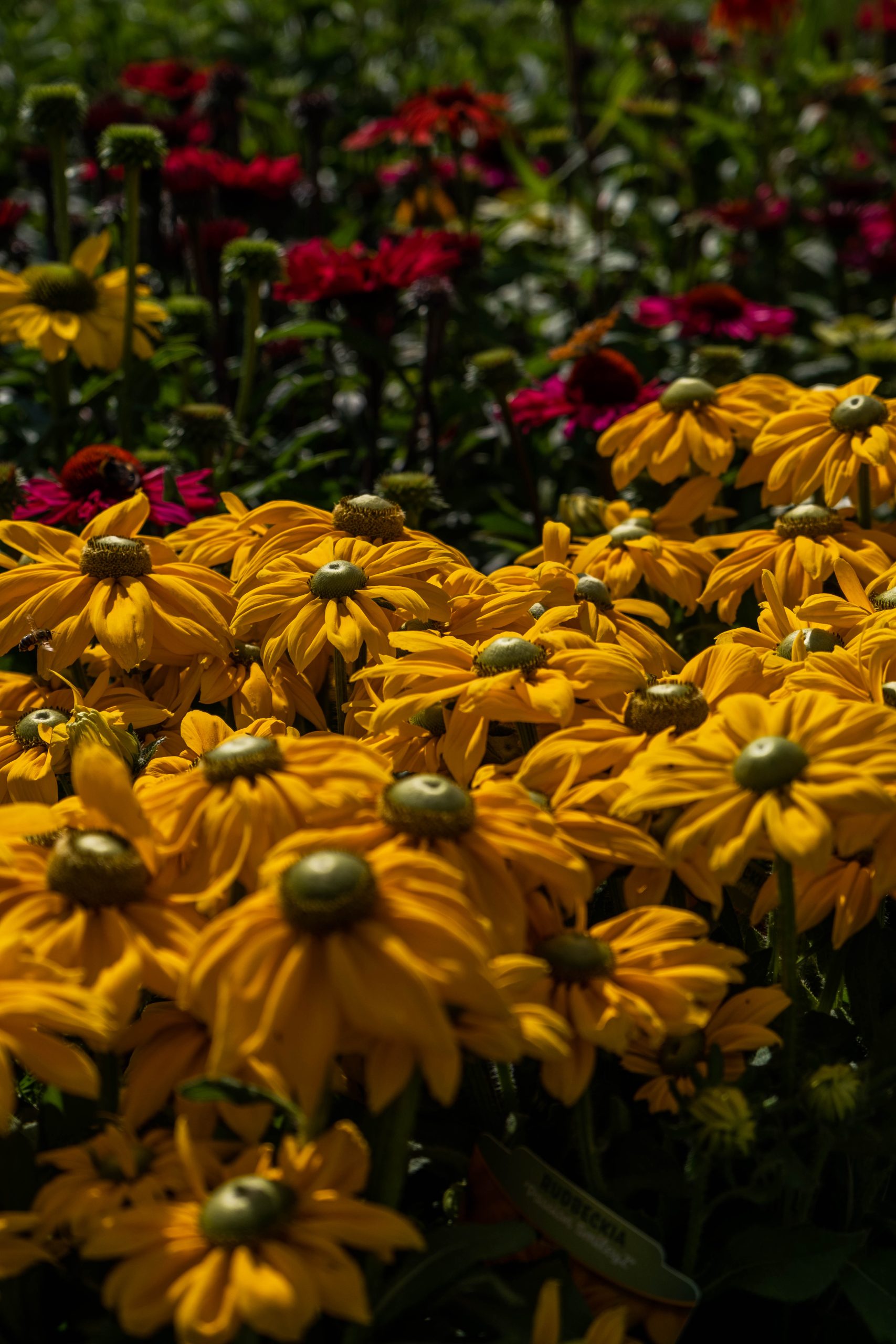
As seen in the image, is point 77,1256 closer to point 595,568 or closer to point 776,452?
point 595,568

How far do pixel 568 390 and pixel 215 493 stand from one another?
74cm

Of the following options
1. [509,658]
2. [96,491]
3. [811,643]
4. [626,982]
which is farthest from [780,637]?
[96,491]

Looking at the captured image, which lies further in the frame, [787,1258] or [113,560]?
[113,560]

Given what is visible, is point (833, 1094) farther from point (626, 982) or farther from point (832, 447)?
point (832, 447)

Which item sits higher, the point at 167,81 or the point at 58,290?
the point at 167,81

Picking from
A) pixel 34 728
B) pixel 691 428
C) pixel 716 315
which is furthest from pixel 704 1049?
pixel 716 315

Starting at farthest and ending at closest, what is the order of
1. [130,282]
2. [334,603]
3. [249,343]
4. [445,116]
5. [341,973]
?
[445,116]
[249,343]
[130,282]
[334,603]
[341,973]

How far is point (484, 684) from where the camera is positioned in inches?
55.1

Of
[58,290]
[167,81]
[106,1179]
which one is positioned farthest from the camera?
[167,81]

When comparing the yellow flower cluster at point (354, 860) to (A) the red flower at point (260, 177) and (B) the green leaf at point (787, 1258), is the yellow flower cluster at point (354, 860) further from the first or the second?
(A) the red flower at point (260, 177)

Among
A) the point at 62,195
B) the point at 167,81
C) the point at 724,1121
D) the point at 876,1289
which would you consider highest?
the point at 167,81

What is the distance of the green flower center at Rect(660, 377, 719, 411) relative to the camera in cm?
235

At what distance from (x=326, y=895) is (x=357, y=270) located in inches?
78.6

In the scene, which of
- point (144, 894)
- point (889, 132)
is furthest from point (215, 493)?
point (889, 132)
